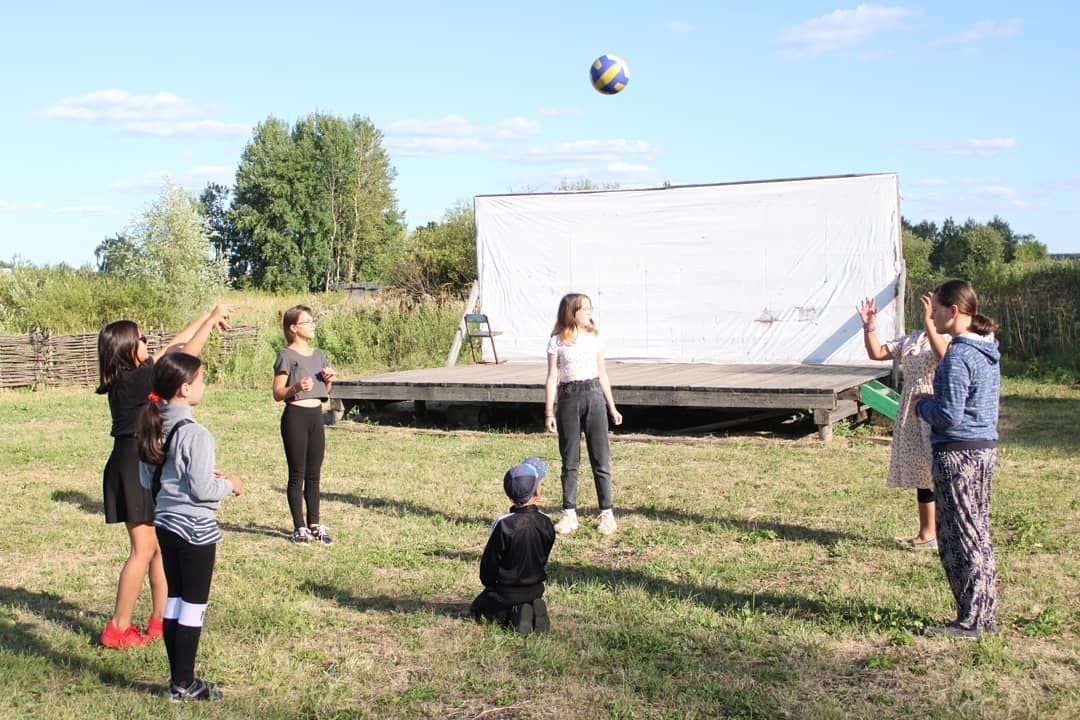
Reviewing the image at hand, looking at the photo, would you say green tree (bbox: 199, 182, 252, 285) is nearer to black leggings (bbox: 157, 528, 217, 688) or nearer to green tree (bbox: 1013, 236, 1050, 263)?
green tree (bbox: 1013, 236, 1050, 263)

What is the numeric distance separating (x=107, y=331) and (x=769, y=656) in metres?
3.63

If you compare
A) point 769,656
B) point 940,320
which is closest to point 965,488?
point 940,320

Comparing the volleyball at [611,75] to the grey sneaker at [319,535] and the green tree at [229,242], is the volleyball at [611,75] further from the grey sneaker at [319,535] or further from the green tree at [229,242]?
the green tree at [229,242]

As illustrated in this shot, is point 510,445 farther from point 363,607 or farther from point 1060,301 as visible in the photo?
point 1060,301

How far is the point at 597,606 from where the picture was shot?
5602 millimetres

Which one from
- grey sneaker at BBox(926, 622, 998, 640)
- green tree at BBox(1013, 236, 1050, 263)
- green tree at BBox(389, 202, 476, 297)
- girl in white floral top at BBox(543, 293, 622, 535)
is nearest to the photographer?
grey sneaker at BBox(926, 622, 998, 640)

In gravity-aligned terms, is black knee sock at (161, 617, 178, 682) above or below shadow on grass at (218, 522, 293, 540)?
above

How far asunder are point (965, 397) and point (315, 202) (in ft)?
210

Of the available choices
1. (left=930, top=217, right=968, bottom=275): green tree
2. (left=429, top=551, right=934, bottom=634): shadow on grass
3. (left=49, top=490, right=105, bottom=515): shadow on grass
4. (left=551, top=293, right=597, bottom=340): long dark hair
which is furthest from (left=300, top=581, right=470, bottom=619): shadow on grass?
(left=930, top=217, right=968, bottom=275): green tree

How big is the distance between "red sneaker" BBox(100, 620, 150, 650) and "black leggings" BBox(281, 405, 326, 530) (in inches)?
82.9

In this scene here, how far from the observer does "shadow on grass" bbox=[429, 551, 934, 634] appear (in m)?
5.24

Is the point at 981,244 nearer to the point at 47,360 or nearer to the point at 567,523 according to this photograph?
the point at 47,360

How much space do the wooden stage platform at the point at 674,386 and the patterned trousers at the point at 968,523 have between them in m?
6.40

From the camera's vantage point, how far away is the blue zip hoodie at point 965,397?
4758mm
